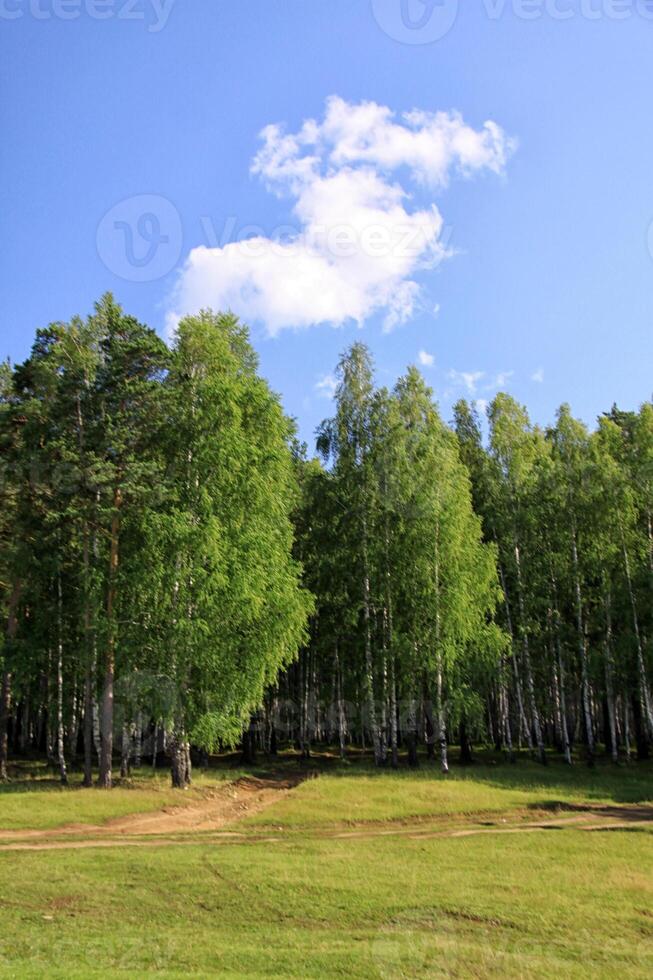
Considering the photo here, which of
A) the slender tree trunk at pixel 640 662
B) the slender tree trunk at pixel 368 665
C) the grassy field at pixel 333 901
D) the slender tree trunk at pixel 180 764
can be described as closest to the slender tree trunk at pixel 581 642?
the slender tree trunk at pixel 640 662

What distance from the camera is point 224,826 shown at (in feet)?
79.7

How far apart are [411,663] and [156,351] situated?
20.7 m

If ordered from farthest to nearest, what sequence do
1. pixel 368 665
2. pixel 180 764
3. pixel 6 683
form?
pixel 368 665, pixel 6 683, pixel 180 764

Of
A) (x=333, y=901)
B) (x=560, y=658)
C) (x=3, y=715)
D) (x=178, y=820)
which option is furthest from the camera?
(x=560, y=658)

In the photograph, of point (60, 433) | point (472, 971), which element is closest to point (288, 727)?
point (60, 433)

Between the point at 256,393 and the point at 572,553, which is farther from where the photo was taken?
Answer: the point at 572,553

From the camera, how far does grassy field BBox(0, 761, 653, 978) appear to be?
36.7ft

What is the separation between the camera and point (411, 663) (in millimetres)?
38344

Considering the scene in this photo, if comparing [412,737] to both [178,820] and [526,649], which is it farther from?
[178,820]

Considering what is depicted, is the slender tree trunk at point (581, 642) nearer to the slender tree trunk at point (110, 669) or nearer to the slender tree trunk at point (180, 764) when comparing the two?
the slender tree trunk at point (180, 764)

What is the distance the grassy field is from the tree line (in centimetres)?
780

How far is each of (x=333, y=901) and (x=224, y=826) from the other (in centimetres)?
1102

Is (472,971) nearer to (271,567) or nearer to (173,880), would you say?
(173,880)

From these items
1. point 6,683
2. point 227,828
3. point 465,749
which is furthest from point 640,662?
point 6,683
